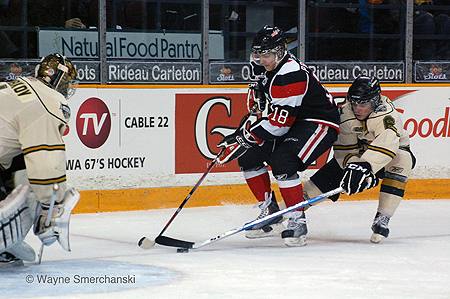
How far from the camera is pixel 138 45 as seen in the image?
17.3 ft

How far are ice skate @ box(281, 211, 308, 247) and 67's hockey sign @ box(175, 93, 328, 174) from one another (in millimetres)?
1593

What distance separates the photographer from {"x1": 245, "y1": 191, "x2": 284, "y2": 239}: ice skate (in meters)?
3.85

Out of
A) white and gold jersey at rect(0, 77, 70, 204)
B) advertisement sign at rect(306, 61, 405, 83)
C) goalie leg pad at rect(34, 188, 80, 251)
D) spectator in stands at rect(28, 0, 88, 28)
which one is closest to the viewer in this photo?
white and gold jersey at rect(0, 77, 70, 204)

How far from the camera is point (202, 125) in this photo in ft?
16.8

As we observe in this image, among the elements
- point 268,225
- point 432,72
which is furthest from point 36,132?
point 432,72

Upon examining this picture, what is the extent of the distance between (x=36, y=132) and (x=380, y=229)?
1.98 metres

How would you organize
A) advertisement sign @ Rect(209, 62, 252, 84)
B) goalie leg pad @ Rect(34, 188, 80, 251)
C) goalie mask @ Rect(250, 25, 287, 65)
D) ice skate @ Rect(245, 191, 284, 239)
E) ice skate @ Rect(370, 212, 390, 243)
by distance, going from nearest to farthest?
goalie leg pad @ Rect(34, 188, 80, 251) < goalie mask @ Rect(250, 25, 287, 65) < ice skate @ Rect(370, 212, 390, 243) < ice skate @ Rect(245, 191, 284, 239) < advertisement sign @ Rect(209, 62, 252, 84)

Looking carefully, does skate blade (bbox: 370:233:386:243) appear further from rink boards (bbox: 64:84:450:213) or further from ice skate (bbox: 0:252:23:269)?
ice skate (bbox: 0:252:23:269)

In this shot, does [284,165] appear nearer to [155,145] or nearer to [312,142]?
[312,142]

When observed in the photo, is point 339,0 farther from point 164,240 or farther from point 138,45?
point 164,240

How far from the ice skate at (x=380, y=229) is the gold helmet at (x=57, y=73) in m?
1.84

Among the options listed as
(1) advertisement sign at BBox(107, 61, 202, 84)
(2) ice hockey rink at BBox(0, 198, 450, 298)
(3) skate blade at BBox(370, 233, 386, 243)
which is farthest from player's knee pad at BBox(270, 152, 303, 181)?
(1) advertisement sign at BBox(107, 61, 202, 84)

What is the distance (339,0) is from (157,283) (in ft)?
12.2

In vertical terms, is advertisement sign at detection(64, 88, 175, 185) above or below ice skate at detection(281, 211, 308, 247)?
above
